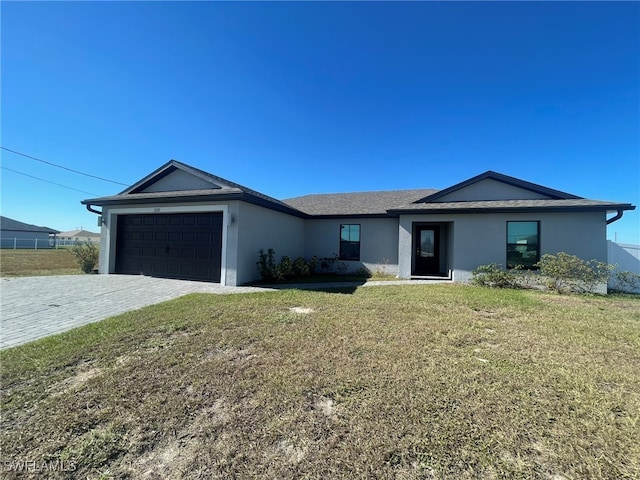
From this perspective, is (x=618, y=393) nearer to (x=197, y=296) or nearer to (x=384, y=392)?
(x=384, y=392)

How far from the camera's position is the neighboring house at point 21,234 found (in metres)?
29.0

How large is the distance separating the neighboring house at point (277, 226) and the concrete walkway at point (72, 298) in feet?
3.63

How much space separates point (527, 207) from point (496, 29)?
598 centimetres

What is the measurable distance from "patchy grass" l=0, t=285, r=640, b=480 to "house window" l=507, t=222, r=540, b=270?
17.0ft

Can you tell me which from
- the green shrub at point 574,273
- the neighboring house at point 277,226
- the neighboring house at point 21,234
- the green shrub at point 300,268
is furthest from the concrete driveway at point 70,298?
the neighboring house at point 21,234

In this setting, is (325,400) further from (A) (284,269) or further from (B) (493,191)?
(B) (493,191)

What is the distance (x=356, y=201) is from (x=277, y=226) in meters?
5.79

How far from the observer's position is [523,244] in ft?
31.7

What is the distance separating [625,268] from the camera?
9727 millimetres

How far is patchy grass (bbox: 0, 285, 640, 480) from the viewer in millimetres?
1849

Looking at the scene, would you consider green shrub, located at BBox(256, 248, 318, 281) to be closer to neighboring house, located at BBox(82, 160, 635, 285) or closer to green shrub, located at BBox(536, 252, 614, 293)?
neighboring house, located at BBox(82, 160, 635, 285)

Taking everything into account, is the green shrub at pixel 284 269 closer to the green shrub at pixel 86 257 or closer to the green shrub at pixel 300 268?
the green shrub at pixel 300 268

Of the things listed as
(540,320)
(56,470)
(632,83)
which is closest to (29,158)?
(56,470)

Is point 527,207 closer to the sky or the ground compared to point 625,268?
closer to the sky
